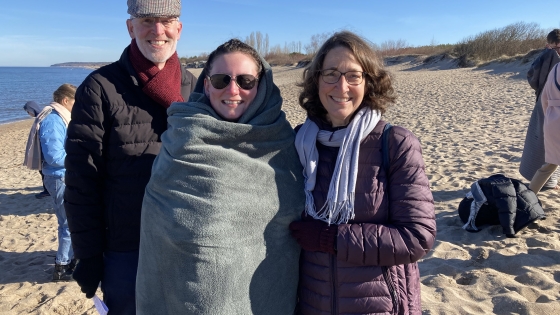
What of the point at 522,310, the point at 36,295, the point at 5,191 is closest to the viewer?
the point at 522,310

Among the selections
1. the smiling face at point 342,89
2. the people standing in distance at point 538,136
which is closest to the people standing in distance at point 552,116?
the people standing in distance at point 538,136

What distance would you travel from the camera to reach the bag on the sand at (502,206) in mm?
4230

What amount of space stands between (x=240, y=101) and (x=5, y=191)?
782 cm

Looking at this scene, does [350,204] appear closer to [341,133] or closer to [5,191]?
[341,133]

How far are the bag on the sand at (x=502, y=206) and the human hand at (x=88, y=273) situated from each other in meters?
3.89

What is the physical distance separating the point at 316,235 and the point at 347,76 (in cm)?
67

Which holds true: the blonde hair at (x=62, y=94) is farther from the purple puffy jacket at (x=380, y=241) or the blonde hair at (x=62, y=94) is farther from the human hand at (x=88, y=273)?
the purple puffy jacket at (x=380, y=241)

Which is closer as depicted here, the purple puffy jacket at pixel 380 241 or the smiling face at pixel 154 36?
the purple puffy jacket at pixel 380 241

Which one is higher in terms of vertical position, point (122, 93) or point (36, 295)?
point (122, 93)

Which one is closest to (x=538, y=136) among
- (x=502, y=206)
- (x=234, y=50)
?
(x=502, y=206)

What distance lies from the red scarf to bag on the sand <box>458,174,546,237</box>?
368 centimetres

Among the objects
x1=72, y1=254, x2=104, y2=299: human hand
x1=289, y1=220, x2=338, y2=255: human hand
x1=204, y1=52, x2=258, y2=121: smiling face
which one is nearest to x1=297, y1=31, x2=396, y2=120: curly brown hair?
x1=204, y1=52, x2=258, y2=121: smiling face

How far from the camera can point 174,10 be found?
198cm

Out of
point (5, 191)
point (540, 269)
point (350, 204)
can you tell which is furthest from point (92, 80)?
point (5, 191)
